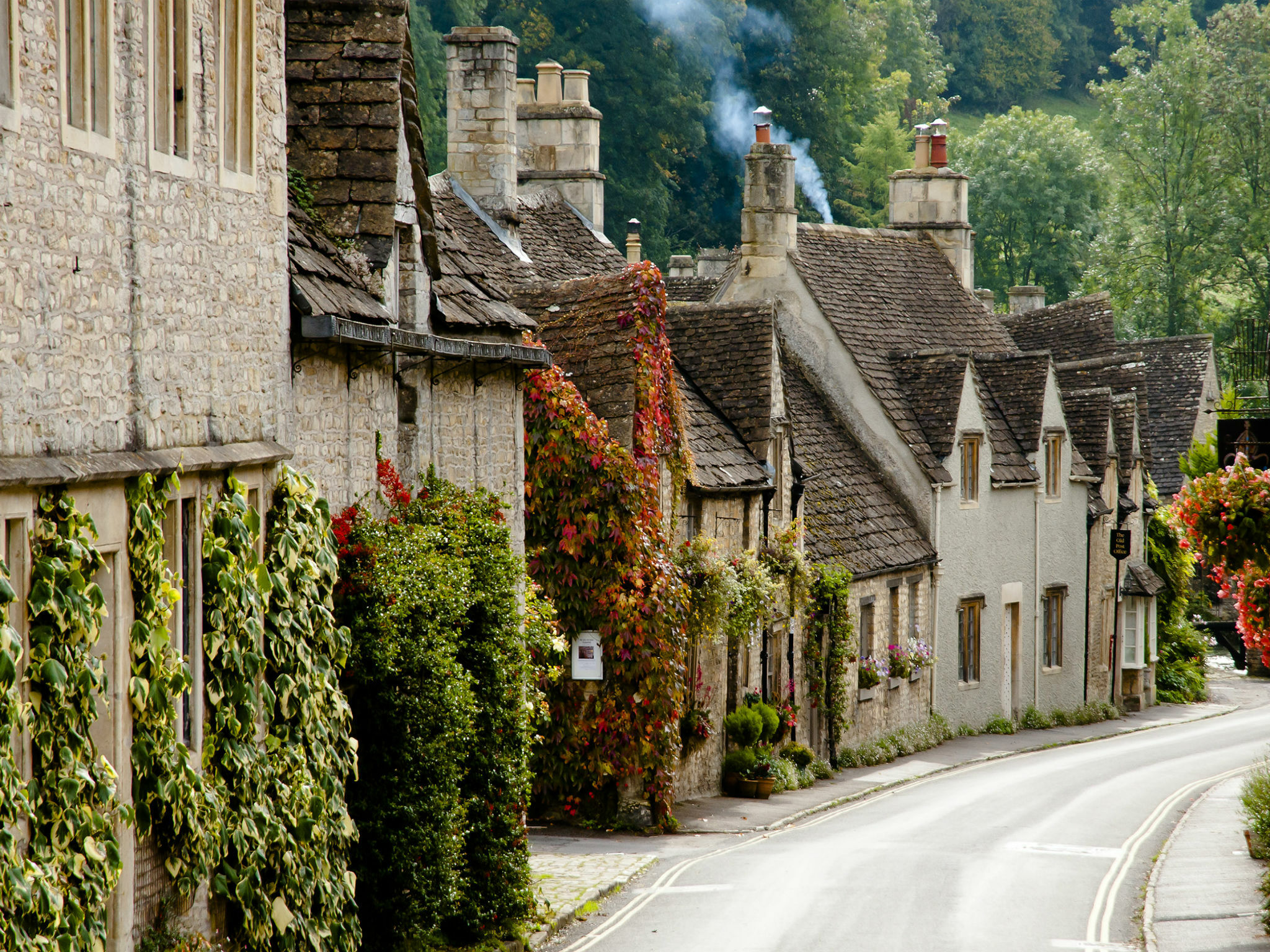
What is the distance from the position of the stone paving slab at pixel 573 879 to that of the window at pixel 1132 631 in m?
21.6

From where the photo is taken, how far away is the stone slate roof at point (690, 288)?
120 feet

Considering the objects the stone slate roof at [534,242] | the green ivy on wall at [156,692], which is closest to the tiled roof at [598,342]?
the stone slate roof at [534,242]

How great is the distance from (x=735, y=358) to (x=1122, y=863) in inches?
391

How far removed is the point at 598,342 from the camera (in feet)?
66.2

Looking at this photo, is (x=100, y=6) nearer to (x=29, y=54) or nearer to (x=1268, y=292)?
(x=29, y=54)

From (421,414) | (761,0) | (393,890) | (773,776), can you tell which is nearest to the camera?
(393,890)

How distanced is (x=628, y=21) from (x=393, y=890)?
51.1 metres

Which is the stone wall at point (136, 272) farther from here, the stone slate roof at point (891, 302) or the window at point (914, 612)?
the stone slate roof at point (891, 302)

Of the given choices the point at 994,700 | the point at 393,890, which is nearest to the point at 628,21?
the point at 994,700

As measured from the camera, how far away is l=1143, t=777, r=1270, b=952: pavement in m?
14.6

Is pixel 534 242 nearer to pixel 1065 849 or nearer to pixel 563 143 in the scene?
pixel 563 143

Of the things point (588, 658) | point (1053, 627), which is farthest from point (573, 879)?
point (1053, 627)

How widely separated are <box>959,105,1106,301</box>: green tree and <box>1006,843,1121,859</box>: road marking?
60.6 meters

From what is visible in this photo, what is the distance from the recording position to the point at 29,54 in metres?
7.48
